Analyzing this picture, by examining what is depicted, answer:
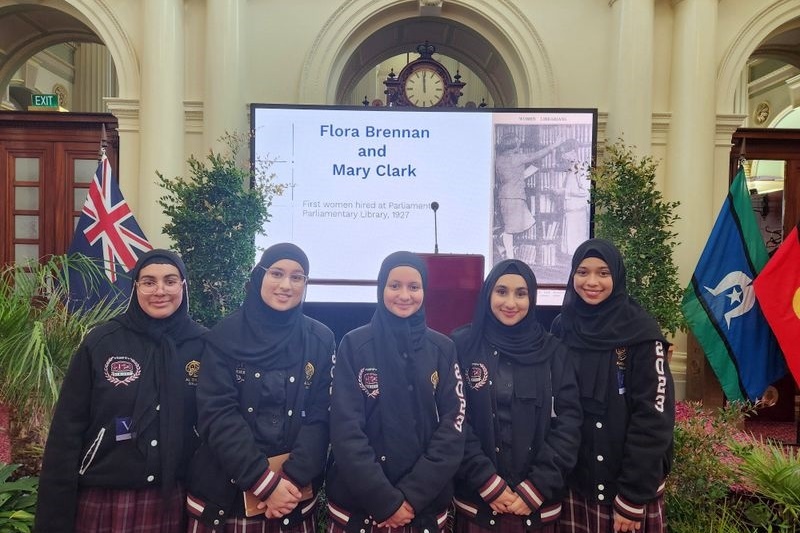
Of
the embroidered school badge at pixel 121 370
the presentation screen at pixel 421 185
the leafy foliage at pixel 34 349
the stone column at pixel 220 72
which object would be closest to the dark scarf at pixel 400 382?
the embroidered school badge at pixel 121 370

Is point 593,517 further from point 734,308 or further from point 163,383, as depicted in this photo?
point 734,308

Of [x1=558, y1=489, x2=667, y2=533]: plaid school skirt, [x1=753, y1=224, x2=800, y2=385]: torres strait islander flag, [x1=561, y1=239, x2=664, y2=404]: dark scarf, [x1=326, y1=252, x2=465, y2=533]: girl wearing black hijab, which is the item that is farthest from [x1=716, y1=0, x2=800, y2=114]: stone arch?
[x1=326, y1=252, x2=465, y2=533]: girl wearing black hijab

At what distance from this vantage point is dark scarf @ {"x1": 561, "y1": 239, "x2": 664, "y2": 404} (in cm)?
204

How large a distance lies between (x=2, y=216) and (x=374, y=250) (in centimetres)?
355

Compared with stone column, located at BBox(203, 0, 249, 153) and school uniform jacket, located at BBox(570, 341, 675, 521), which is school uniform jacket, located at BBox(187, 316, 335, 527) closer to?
school uniform jacket, located at BBox(570, 341, 675, 521)

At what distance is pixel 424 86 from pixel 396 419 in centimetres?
484

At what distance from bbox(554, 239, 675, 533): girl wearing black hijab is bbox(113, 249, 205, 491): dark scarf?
1335 mm

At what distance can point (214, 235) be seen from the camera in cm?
403

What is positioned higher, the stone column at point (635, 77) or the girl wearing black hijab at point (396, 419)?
the stone column at point (635, 77)

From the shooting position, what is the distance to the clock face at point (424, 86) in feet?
20.1

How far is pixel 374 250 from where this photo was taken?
4.99 m

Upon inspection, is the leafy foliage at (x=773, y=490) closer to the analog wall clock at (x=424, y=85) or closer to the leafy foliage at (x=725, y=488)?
the leafy foliage at (x=725, y=488)

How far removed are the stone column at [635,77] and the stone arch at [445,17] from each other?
62 cm

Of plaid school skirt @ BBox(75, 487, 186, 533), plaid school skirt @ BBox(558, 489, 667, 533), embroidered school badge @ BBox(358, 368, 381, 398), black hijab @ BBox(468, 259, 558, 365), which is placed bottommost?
plaid school skirt @ BBox(558, 489, 667, 533)
